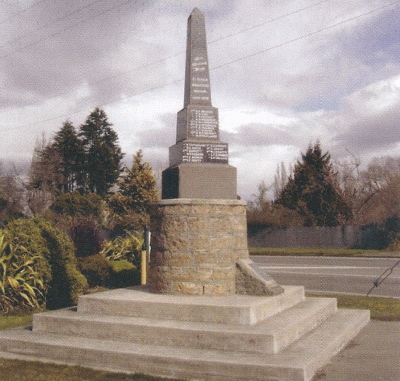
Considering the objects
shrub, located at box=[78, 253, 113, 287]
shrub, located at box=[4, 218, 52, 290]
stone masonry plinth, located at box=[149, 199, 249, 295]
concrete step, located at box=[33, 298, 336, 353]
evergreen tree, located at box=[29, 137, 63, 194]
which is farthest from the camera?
evergreen tree, located at box=[29, 137, 63, 194]

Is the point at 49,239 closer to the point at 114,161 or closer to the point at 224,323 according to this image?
the point at 224,323

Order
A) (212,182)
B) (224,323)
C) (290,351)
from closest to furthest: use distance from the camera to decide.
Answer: (290,351) < (224,323) < (212,182)

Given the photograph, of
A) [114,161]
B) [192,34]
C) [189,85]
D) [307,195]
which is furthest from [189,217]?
[114,161]

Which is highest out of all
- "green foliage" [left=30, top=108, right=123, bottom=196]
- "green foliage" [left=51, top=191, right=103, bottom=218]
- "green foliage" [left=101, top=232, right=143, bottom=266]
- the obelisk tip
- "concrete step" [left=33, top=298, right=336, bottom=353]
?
"green foliage" [left=30, top=108, right=123, bottom=196]

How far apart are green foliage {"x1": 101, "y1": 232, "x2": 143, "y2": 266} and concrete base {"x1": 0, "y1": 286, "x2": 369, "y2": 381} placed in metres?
7.72

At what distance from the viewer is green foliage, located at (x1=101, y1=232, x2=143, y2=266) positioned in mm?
16141

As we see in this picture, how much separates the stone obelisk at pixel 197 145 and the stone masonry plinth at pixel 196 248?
453 mm

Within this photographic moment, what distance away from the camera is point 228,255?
27.4 feet

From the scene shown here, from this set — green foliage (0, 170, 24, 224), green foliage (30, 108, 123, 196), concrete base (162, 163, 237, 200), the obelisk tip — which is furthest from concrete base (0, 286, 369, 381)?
green foliage (30, 108, 123, 196)

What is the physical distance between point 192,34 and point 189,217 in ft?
12.0

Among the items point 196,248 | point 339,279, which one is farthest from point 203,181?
point 339,279

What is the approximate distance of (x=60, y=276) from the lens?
11.2 meters

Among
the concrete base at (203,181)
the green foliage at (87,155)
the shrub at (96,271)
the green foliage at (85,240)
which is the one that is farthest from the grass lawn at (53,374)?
the green foliage at (87,155)

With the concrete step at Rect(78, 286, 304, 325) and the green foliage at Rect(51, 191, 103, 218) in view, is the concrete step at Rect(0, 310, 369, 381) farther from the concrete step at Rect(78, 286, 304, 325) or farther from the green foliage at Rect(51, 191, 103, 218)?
the green foliage at Rect(51, 191, 103, 218)
